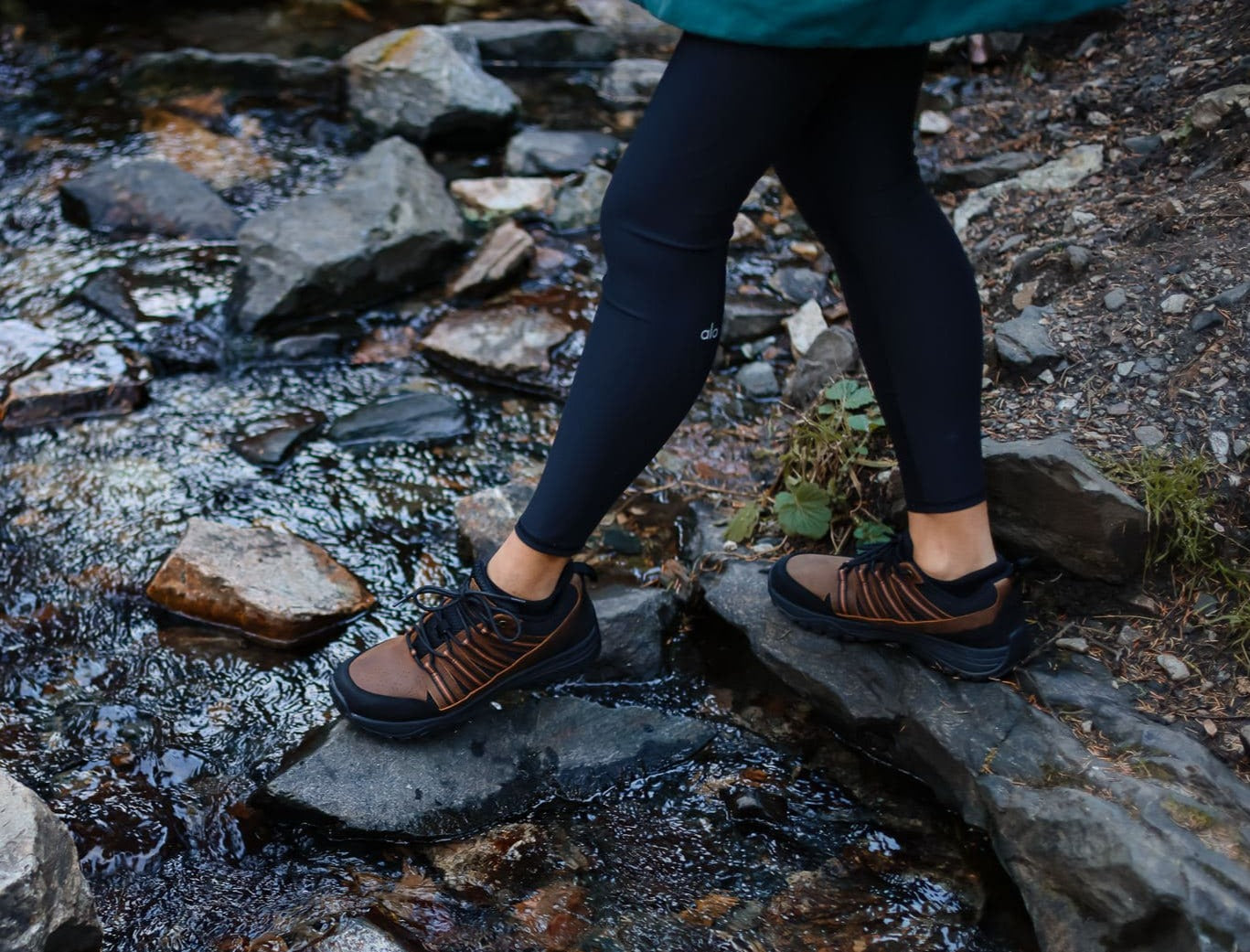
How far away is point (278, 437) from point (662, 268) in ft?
6.00

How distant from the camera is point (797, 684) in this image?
2.12 meters

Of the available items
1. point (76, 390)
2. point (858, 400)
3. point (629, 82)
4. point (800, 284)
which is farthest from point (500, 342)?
point (629, 82)

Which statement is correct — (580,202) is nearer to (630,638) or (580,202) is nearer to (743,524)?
(743,524)

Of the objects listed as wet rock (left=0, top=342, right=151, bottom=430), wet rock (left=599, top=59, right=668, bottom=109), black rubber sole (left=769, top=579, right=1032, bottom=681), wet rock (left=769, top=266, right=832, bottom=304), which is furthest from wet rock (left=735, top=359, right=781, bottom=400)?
wet rock (left=599, top=59, right=668, bottom=109)

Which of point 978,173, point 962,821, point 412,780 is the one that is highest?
point 978,173

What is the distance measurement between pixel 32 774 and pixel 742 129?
177 cm

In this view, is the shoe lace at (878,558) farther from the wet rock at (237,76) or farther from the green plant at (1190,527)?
the wet rock at (237,76)

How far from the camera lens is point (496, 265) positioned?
378cm

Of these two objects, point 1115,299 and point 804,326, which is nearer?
point 1115,299

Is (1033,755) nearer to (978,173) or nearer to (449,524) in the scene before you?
(449,524)

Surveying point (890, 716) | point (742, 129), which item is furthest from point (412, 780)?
point (742, 129)

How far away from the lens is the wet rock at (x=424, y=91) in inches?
189

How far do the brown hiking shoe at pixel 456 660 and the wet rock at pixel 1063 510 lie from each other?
34.3 inches

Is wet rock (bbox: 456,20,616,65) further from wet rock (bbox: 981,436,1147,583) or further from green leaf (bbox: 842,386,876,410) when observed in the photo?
wet rock (bbox: 981,436,1147,583)
